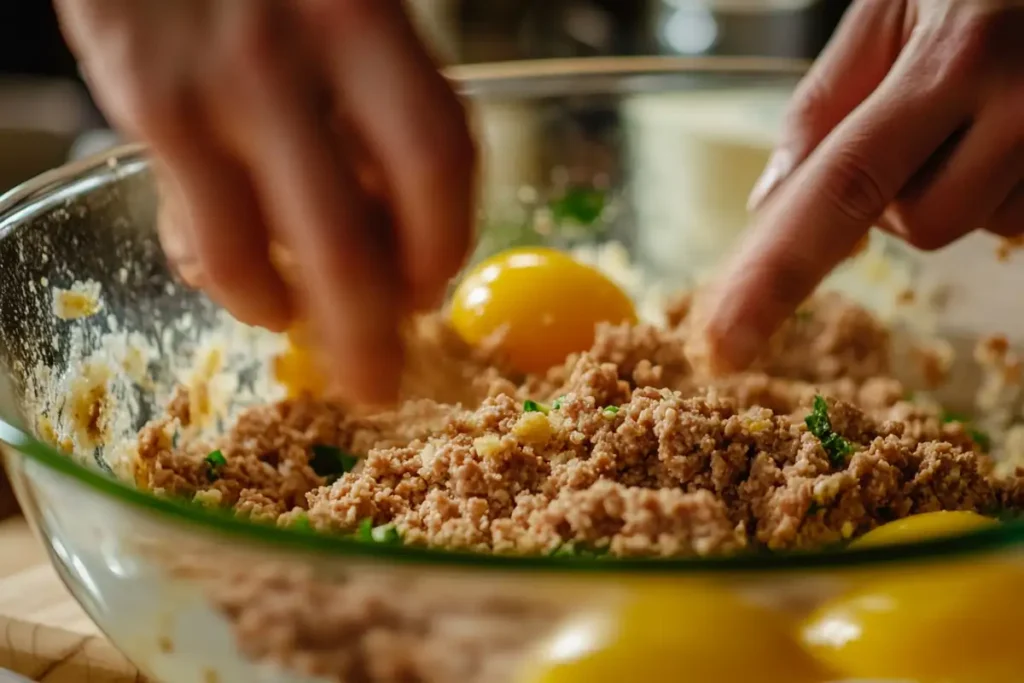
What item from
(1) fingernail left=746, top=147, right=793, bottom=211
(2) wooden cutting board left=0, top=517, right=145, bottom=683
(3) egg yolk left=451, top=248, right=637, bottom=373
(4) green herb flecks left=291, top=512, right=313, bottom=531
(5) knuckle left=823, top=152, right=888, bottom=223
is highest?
(1) fingernail left=746, top=147, right=793, bottom=211

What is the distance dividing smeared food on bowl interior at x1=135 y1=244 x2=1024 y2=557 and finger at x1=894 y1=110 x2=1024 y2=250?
18 cm

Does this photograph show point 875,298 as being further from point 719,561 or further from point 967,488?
point 719,561

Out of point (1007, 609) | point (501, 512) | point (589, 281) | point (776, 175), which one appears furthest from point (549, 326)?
point (1007, 609)

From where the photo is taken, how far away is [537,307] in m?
1.12

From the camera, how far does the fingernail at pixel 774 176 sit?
1.02 meters

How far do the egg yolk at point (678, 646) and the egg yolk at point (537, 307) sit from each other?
22.4 inches

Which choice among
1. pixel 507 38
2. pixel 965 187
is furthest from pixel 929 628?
pixel 507 38

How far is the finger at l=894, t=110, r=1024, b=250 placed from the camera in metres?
0.88

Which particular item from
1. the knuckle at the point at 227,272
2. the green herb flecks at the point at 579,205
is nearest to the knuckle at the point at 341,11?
the knuckle at the point at 227,272

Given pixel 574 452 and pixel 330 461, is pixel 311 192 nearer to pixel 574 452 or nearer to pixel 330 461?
pixel 574 452

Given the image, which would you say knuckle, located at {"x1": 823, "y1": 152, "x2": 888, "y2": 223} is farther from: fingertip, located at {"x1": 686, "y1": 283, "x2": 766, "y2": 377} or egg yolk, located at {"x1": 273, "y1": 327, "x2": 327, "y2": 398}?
egg yolk, located at {"x1": 273, "y1": 327, "x2": 327, "y2": 398}

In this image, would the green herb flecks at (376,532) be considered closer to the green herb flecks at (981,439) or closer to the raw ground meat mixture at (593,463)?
the raw ground meat mixture at (593,463)

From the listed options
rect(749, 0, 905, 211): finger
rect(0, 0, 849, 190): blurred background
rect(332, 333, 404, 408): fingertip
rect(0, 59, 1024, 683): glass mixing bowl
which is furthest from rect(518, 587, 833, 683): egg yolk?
rect(0, 0, 849, 190): blurred background

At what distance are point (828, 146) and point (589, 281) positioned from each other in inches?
14.6
